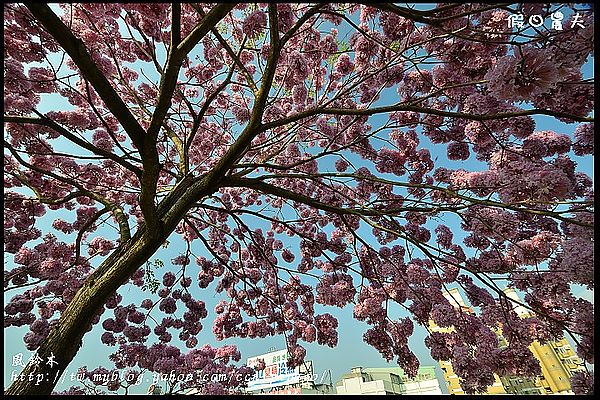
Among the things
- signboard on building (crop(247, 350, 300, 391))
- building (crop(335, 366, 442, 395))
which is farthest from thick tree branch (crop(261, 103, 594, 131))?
building (crop(335, 366, 442, 395))

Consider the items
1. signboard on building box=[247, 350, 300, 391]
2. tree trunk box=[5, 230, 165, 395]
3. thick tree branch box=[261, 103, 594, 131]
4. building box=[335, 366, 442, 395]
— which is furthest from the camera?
building box=[335, 366, 442, 395]

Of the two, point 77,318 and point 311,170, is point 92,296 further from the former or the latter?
point 311,170

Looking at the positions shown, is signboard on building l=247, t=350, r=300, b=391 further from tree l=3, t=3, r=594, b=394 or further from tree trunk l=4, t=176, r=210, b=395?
tree trunk l=4, t=176, r=210, b=395

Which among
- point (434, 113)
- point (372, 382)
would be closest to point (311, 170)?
point (434, 113)

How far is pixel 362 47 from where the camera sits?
3.99m

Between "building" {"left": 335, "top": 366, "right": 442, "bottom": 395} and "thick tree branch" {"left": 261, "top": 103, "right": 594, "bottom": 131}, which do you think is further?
"building" {"left": 335, "top": 366, "right": 442, "bottom": 395}

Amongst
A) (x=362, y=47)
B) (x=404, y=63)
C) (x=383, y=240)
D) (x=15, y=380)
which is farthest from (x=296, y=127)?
(x=15, y=380)

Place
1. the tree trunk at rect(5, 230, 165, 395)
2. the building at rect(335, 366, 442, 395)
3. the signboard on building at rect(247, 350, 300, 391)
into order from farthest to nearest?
the building at rect(335, 366, 442, 395) < the signboard on building at rect(247, 350, 300, 391) < the tree trunk at rect(5, 230, 165, 395)

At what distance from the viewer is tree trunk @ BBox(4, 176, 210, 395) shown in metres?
2.26

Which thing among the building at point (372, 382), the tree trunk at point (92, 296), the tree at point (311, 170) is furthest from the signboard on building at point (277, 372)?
the building at point (372, 382)

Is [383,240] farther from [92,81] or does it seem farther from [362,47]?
[92,81]

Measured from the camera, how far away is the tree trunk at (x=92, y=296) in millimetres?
2258

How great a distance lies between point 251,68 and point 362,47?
2.20 metres

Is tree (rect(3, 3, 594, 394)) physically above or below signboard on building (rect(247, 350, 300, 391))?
above
